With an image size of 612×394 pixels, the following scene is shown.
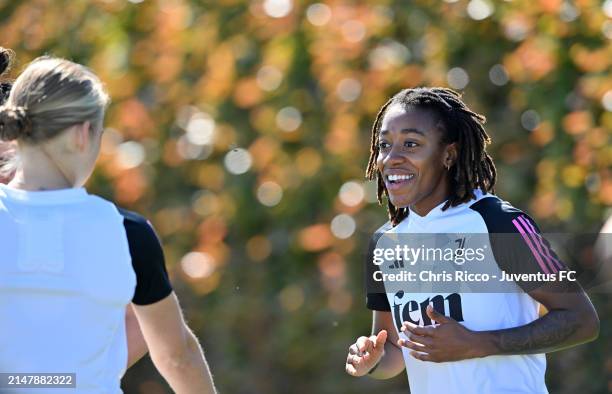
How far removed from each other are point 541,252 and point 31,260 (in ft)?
5.53

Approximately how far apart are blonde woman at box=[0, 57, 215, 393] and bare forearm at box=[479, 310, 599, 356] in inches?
46.1

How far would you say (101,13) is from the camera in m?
8.80

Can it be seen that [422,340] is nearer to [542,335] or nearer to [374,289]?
[542,335]

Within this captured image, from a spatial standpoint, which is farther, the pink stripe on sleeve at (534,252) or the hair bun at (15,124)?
the pink stripe on sleeve at (534,252)

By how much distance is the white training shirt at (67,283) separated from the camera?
122 inches

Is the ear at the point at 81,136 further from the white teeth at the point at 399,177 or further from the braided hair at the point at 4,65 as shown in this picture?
the white teeth at the point at 399,177

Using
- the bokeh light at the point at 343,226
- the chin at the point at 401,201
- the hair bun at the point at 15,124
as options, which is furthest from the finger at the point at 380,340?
the bokeh light at the point at 343,226

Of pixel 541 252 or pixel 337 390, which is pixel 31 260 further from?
pixel 337 390

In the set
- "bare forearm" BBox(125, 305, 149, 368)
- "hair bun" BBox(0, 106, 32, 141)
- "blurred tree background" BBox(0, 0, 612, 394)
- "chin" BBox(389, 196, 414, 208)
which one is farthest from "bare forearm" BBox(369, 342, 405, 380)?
"blurred tree background" BBox(0, 0, 612, 394)

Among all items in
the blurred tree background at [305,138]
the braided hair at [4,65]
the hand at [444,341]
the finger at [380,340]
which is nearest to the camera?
the hand at [444,341]

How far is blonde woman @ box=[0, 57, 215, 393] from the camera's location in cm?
310

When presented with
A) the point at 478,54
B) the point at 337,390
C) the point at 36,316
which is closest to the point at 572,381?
the point at 337,390

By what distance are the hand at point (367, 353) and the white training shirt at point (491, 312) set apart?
3.8 inches

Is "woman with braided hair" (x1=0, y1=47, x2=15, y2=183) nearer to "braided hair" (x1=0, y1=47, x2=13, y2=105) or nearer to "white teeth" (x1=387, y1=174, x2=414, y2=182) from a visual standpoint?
"braided hair" (x1=0, y1=47, x2=13, y2=105)
